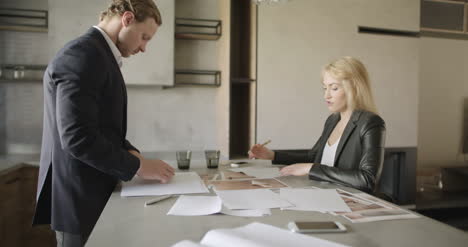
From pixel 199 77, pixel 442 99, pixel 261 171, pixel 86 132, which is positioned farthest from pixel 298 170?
pixel 442 99

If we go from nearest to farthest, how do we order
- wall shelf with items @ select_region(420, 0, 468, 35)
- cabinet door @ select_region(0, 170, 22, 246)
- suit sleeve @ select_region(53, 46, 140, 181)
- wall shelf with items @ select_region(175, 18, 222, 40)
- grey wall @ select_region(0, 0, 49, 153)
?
suit sleeve @ select_region(53, 46, 140, 181), cabinet door @ select_region(0, 170, 22, 246), grey wall @ select_region(0, 0, 49, 153), wall shelf with items @ select_region(175, 18, 222, 40), wall shelf with items @ select_region(420, 0, 468, 35)

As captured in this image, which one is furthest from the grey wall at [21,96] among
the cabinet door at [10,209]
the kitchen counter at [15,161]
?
the cabinet door at [10,209]

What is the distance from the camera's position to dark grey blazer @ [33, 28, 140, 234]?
95 centimetres

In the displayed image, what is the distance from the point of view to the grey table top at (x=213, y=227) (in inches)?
25.8

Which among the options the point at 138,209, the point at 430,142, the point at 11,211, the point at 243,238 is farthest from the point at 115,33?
the point at 430,142

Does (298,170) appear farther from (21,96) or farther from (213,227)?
(21,96)

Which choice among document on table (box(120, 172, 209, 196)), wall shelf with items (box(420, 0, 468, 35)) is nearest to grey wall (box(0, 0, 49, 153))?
document on table (box(120, 172, 209, 196))

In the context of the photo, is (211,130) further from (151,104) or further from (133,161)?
(133,161)

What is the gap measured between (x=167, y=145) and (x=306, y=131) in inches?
46.2

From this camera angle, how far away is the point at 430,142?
3559 millimetres

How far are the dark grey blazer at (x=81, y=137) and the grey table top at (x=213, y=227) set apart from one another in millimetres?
191

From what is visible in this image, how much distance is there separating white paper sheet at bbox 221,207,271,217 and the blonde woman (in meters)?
0.47

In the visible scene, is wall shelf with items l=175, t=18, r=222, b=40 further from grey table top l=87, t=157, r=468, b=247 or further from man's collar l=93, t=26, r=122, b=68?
grey table top l=87, t=157, r=468, b=247

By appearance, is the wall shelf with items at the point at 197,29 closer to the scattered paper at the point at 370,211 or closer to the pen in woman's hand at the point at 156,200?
the pen in woman's hand at the point at 156,200
